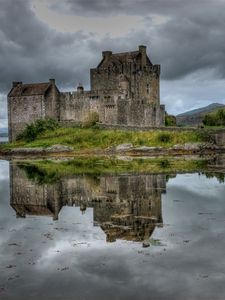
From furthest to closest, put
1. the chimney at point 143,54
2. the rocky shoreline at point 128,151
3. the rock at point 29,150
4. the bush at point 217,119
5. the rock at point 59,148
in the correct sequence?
the bush at point 217,119 < the chimney at point 143,54 < the rock at point 29,150 < the rock at point 59,148 < the rocky shoreline at point 128,151

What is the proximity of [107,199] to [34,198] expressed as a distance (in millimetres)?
3279

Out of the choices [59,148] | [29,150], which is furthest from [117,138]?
[29,150]

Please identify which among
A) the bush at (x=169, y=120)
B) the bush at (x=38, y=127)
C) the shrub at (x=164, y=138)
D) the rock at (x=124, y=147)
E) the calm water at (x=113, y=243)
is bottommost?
the calm water at (x=113, y=243)

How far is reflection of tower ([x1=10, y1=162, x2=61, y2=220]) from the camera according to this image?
19237 millimetres

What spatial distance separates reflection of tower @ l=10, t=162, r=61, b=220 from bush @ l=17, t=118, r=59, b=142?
32987 mm

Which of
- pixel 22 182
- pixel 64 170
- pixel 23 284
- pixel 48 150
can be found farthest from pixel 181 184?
pixel 48 150

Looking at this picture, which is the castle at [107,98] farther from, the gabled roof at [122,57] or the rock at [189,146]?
the rock at [189,146]

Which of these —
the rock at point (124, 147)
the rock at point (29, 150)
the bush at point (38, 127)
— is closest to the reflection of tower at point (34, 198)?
the rock at point (124, 147)

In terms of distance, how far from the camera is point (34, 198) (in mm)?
22344

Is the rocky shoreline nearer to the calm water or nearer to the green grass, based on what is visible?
the green grass

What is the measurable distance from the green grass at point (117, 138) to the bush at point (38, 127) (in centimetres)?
230

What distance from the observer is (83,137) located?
59.8 m

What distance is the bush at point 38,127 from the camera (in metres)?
63.1

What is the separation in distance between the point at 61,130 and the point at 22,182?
111 ft
